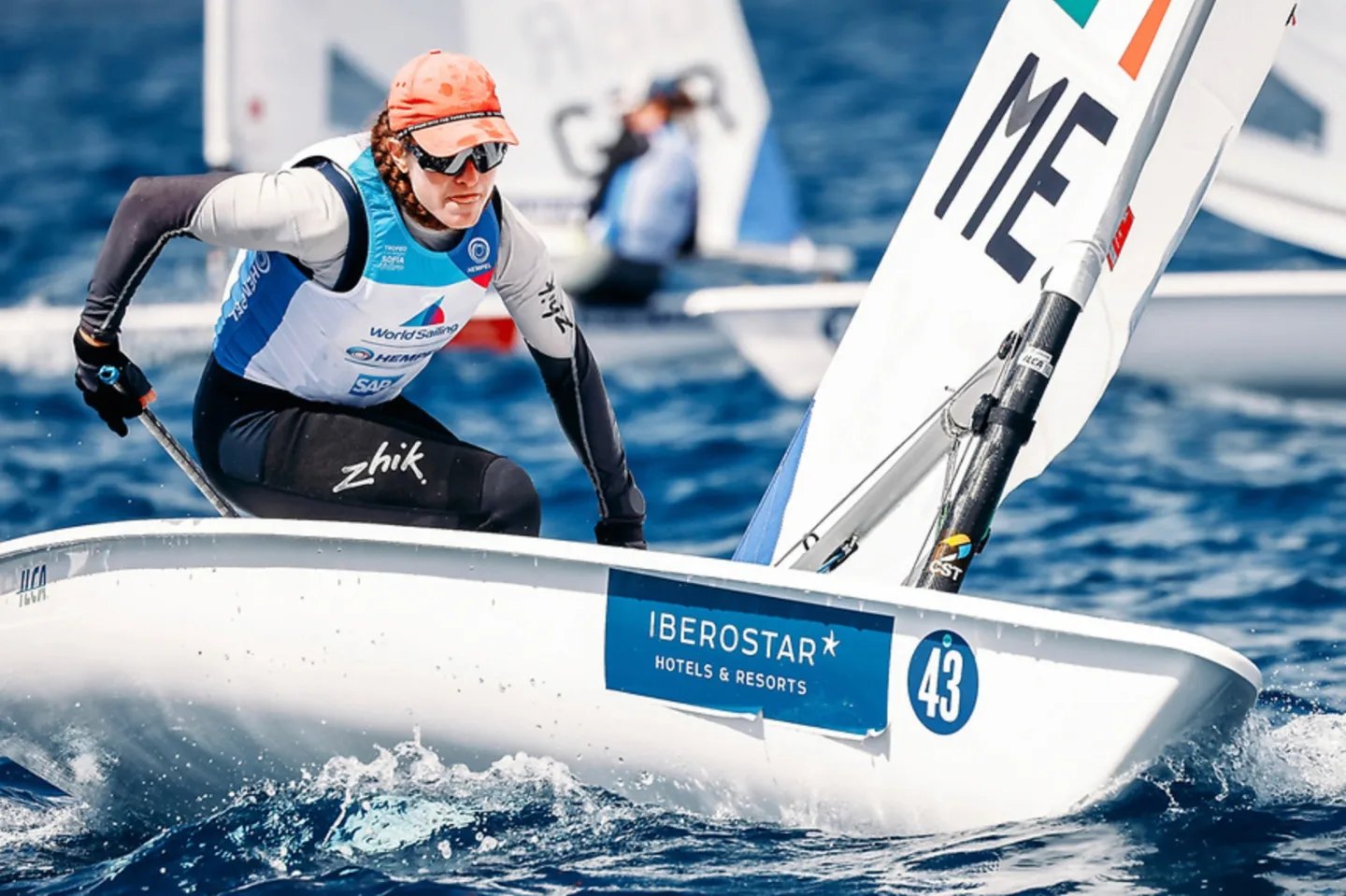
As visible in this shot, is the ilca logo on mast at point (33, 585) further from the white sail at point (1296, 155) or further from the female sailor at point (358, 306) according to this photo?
the white sail at point (1296, 155)

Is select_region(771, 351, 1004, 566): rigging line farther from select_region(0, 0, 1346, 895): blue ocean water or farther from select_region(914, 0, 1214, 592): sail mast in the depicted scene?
select_region(0, 0, 1346, 895): blue ocean water

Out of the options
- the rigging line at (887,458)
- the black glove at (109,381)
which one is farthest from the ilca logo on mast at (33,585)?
the rigging line at (887,458)

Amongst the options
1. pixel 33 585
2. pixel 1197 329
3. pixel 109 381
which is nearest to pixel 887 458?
pixel 109 381

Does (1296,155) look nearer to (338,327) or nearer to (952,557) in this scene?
(952,557)

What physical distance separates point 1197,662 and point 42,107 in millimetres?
17534

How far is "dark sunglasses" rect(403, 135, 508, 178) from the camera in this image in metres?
2.64

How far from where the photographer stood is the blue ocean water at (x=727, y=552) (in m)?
2.51

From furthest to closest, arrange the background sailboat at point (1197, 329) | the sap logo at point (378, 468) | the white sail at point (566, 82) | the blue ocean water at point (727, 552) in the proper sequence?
the white sail at point (566, 82)
the background sailboat at point (1197, 329)
the sap logo at point (378, 468)
the blue ocean water at point (727, 552)

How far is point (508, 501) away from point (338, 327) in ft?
1.23

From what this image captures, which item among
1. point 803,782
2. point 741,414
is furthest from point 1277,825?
point 741,414

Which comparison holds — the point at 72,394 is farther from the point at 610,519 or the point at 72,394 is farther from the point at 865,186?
the point at 865,186

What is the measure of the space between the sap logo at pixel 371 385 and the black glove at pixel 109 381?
1.02 feet

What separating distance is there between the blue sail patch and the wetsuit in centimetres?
42

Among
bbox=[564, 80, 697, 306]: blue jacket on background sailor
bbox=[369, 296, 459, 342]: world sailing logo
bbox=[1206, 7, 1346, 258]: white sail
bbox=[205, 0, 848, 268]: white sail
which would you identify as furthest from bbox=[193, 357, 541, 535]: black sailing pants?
bbox=[205, 0, 848, 268]: white sail
